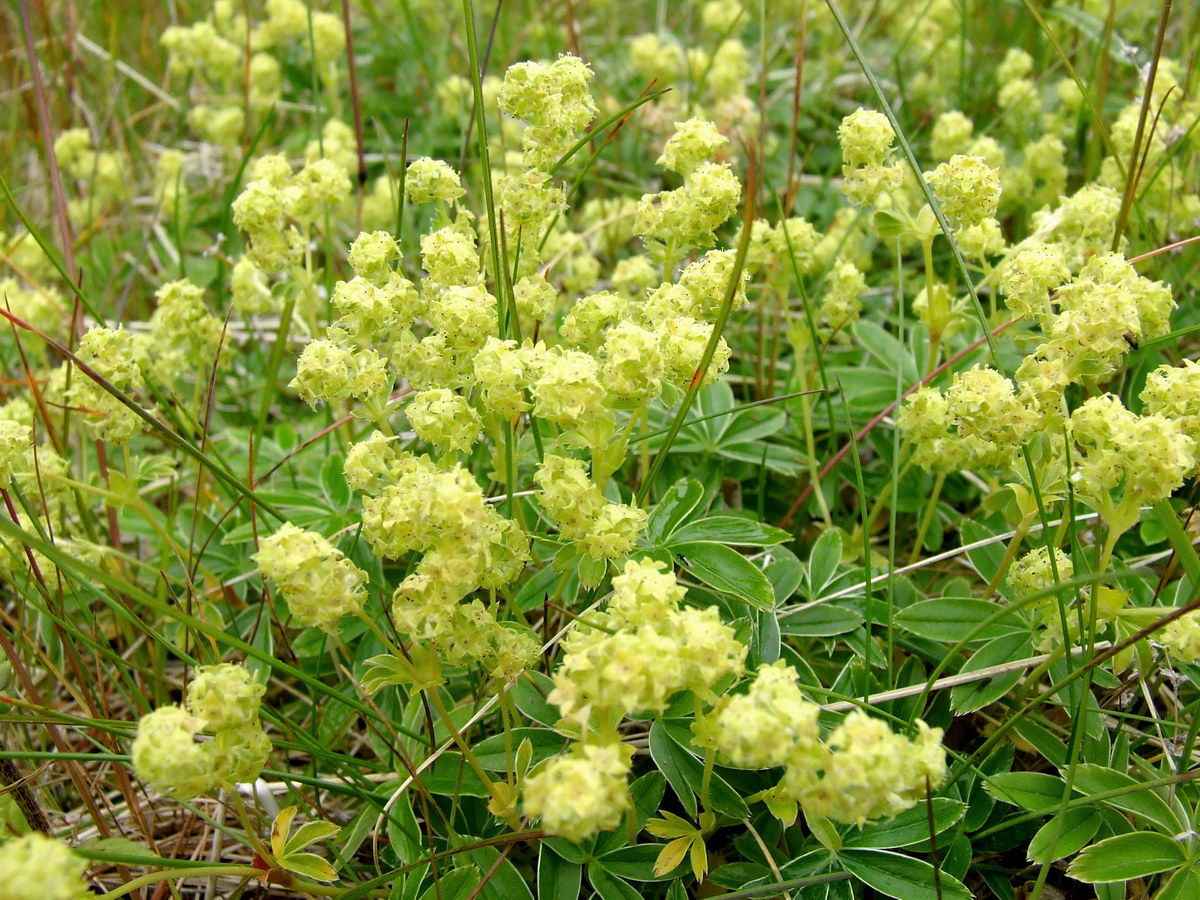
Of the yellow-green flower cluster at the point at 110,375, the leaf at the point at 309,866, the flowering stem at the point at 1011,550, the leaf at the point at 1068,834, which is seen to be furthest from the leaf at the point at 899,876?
the yellow-green flower cluster at the point at 110,375

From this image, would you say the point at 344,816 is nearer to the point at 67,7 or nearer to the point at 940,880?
the point at 940,880

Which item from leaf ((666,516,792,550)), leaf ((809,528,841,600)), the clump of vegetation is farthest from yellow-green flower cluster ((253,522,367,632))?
leaf ((809,528,841,600))

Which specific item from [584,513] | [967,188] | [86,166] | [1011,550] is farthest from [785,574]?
[86,166]

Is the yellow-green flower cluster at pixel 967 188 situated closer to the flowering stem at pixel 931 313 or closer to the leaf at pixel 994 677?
the flowering stem at pixel 931 313

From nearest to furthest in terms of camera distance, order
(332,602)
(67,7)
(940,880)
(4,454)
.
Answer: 1. (332,602)
2. (940,880)
3. (4,454)
4. (67,7)

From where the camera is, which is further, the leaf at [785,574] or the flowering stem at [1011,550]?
the leaf at [785,574]

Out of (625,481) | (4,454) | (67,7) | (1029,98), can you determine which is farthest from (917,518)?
(67,7)
